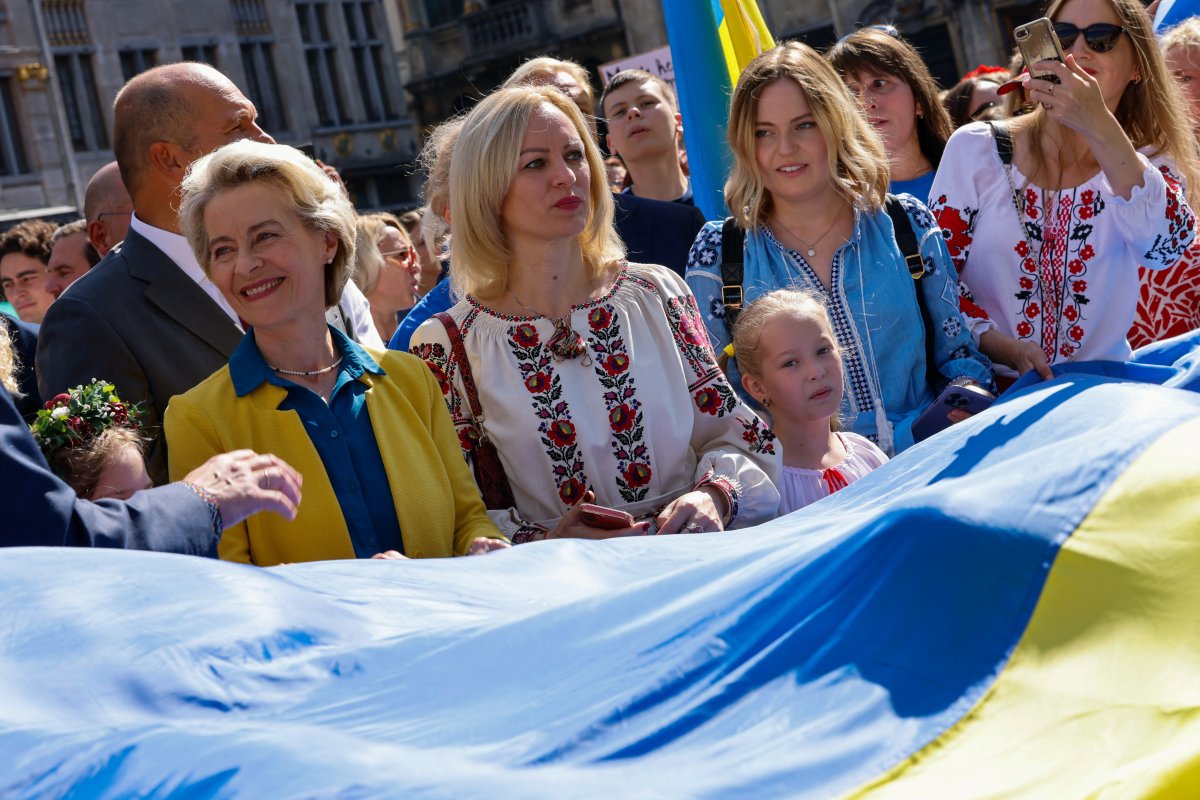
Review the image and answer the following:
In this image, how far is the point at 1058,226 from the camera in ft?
14.1

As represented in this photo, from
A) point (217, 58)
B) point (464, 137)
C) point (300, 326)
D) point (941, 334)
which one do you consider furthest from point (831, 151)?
point (217, 58)

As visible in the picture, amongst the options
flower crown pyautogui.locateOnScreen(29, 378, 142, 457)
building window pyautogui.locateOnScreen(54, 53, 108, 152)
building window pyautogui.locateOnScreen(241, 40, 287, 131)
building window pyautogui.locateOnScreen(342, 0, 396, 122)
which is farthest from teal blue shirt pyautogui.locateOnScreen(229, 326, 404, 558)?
building window pyautogui.locateOnScreen(342, 0, 396, 122)

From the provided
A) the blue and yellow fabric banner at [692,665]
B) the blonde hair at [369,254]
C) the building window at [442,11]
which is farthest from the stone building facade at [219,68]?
the blue and yellow fabric banner at [692,665]

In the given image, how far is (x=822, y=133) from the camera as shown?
4457 mm

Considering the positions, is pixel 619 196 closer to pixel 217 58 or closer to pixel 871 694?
pixel 871 694

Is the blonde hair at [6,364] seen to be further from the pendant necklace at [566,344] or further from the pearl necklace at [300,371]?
the pendant necklace at [566,344]

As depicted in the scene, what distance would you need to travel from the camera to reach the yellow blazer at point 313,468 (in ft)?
11.4

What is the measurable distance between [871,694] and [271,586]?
1.08m

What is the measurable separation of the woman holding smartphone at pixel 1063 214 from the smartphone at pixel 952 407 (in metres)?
0.45

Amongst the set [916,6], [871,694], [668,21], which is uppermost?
[916,6]

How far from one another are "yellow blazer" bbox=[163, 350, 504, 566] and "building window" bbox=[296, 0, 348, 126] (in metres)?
33.5

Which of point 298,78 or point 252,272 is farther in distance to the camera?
point 298,78

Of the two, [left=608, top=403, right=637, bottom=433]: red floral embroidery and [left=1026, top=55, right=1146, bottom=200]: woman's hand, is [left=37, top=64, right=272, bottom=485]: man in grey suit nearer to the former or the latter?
[left=608, top=403, right=637, bottom=433]: red floral embroidery

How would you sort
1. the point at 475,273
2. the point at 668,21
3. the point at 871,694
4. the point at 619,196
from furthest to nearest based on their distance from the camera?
the point at 668,21 < the point at 619,196 < the point at 475,273 < the point at 871,694
